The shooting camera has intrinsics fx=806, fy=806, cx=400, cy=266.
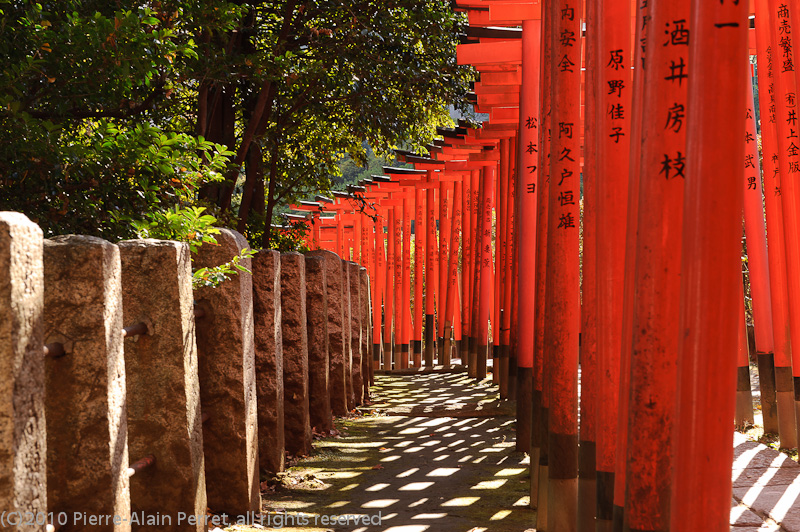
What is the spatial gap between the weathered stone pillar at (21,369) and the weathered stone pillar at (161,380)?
124 centimetres

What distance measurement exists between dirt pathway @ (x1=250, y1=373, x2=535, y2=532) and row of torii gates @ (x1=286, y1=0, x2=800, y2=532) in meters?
0.47

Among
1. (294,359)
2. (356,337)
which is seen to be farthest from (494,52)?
(356,337)

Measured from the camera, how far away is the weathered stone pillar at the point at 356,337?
37.8 feet

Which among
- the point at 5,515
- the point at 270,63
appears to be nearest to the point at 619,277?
the point at 5,515

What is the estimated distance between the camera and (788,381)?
7.19 meters

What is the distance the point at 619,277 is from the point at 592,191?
20.4 inches

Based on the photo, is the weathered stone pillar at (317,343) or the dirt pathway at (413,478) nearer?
the dirt pathway at (413,478)

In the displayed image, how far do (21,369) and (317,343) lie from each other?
5.71 m

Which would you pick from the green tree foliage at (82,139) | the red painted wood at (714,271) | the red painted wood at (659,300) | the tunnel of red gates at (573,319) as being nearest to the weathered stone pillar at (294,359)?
the tunnel of red gates at (573,319)

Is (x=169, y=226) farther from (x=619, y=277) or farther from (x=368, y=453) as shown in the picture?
(x=368, y=453)

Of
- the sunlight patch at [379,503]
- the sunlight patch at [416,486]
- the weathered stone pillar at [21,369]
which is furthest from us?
the sunlight patch at [416,486]

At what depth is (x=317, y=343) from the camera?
7.98m

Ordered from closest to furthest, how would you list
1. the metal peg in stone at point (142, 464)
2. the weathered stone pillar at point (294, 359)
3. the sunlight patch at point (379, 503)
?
the metal peg in stone at point (142, 464) → the sunlight patch at point (379, 503) → the weathered stone pillar at point (294, 359)

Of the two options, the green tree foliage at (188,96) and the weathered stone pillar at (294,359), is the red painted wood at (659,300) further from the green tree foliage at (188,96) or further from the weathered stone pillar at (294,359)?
the weathered stone pillar at (294,359)
